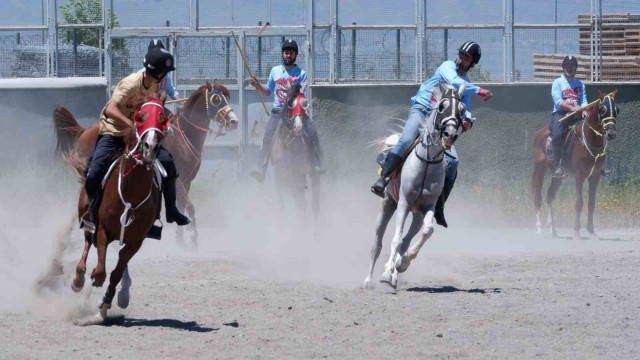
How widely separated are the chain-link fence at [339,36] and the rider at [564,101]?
3410mm

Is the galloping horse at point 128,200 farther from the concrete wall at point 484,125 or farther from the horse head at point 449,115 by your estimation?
the concrete wall at point 484,125

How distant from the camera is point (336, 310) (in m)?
10.8

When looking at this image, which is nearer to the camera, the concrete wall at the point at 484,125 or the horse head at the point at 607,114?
the horse head at the point at 607,114

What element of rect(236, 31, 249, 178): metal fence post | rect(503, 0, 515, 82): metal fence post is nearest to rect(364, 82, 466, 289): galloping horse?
rect(503, 0, 515, 82): metal fence post

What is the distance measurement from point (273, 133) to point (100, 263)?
8895 mm

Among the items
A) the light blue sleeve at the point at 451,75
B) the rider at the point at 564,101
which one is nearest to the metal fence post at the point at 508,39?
the rider at the point at 564,101

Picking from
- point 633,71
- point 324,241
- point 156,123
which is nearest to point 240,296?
point 156,123

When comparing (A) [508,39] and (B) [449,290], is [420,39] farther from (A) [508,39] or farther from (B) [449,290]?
(B) [449,290]

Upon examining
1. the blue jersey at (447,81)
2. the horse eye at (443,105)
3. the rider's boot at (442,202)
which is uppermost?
the blue jersey at (447,81)

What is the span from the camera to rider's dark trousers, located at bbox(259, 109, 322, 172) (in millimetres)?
18203

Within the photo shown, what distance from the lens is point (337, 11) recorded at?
23453 millimetres

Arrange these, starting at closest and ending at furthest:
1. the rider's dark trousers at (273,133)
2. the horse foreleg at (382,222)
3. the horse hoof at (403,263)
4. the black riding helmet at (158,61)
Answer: the black riding helmet at (158,61)
the horse hoof at (403,263)
the horse foreleg at (382,222)
the rider's dark trousers at (273,133)

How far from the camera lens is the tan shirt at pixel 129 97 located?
33.2ft

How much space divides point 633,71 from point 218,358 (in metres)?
17.2
